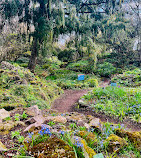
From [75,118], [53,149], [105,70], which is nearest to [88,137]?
[53,149]

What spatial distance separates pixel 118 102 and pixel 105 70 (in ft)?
23.0

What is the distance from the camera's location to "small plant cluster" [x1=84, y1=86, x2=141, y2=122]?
14.1ft

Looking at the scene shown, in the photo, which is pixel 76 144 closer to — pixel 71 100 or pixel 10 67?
pixel 71 100

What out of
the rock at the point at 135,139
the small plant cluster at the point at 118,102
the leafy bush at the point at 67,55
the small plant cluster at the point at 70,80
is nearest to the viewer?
the rock at the point at 135,139

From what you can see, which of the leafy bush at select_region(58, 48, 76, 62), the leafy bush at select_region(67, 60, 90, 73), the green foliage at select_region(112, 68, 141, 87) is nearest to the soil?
the green foliage at select_region(112, 68, 141, 87)

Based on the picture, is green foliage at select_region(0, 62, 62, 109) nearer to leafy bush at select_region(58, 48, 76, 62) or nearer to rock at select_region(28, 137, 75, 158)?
Answer: rock at select_region(28, 137, 75, 158)

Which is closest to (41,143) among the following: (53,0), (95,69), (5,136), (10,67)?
(5,136)

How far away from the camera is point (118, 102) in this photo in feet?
16.6

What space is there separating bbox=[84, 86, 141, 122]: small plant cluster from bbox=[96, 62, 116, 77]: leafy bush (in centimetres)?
554

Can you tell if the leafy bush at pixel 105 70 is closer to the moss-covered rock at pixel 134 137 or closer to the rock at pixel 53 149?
the moss-covered rock at pixel 134 137

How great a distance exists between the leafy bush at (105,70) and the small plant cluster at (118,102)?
5543 millimetres

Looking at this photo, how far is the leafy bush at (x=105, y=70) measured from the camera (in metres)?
11.4

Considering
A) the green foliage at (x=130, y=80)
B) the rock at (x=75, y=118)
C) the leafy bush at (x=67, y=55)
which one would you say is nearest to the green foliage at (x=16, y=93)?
the rock at (x=75, y=118)

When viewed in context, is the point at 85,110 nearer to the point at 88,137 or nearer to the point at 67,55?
the point at 88,137
